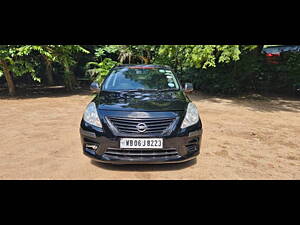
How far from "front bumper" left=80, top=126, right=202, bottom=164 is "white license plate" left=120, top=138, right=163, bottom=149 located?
0.20ft

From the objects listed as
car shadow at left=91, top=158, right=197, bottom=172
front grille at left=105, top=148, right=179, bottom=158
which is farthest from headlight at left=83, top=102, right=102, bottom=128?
car shadow at left=91, top=158, right=197, bottom=172

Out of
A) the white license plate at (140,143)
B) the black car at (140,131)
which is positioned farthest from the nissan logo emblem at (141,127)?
the white license plate at (140,143)

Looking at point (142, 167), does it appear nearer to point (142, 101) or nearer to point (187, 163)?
point (187, 163)

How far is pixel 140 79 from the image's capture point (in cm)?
385

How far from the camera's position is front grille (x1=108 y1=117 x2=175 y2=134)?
2702 millimetres

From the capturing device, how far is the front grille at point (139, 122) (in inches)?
106

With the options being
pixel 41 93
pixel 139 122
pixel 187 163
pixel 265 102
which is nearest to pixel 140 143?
pixel 139 122

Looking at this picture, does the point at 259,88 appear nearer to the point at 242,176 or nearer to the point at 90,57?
the point at 242,176

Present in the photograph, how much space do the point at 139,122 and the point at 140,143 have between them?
0.91 ft

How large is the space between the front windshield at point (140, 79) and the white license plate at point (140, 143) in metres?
1.21

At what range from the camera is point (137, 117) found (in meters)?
2.73

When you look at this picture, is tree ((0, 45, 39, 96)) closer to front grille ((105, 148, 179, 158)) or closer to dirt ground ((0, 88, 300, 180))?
dirt ground ((0, 88, 300, 180))

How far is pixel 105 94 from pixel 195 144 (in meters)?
1.67

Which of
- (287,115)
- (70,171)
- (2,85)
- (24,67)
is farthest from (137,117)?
(2,85)
